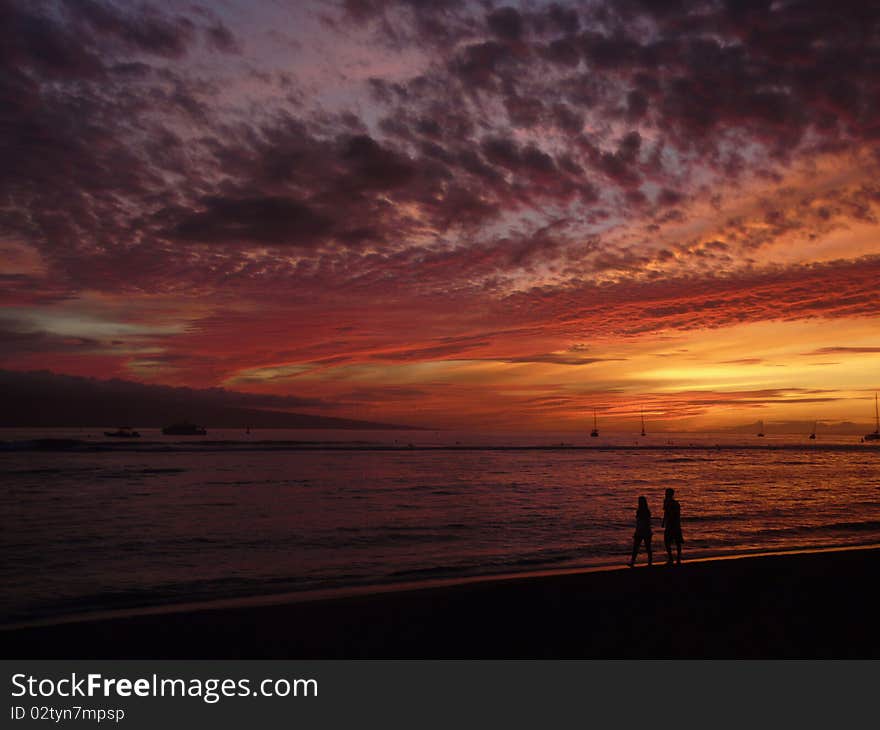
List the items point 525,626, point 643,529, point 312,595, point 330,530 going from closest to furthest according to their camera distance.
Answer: point 525,626 → point 312,595 → point 643,529 → point 330,530

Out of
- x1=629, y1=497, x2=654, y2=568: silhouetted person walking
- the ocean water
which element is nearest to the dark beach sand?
x1=629, y1=497, x2=654, y2=568: silhouetted person walking

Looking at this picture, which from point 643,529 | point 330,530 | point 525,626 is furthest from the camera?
point 330,530

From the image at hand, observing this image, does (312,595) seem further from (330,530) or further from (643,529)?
(330,530)

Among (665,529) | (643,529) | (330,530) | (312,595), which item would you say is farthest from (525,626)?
(330,530)

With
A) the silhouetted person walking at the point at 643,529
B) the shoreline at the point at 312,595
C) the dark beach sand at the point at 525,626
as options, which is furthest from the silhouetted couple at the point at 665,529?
the dark beach sand at the point at 525,626

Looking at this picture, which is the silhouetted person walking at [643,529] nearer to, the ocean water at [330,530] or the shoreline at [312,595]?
the shoreline at [312,595]

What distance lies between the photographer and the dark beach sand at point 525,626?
33.9 feet

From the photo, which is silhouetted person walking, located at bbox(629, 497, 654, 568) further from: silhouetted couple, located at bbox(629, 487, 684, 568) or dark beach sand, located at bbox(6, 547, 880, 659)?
dark beach sand, located at bbox(6, 547, 880, 659)

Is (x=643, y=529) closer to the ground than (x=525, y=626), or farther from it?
farther from it

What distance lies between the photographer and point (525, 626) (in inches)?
455

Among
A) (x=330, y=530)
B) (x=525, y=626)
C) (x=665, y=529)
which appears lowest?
(x=330, y=530)

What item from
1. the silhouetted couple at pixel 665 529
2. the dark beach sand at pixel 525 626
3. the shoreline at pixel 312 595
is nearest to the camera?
the dark beach sand at pixel 525 626
